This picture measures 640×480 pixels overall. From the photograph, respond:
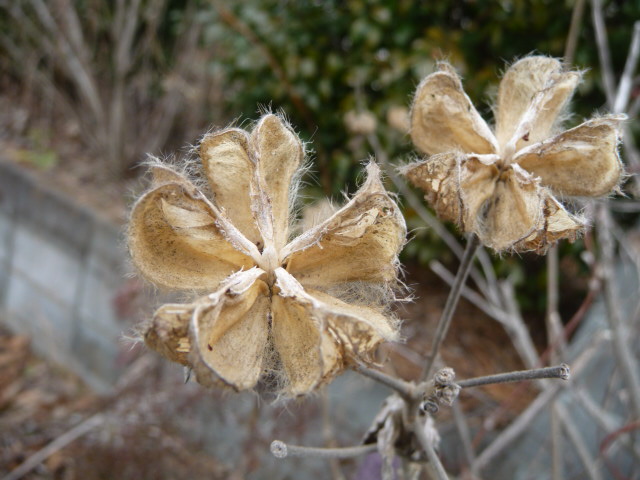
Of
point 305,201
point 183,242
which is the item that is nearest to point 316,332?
point 183,242

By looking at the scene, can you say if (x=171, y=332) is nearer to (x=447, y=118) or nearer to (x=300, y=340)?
(x=300, y=340)

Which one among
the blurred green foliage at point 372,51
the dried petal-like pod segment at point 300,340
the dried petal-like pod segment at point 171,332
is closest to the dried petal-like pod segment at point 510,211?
the dried petal-like pod segment at point 300,340

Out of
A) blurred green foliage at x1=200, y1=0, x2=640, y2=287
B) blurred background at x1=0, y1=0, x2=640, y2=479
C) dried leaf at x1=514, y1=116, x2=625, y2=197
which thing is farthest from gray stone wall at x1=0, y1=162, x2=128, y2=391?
dried leaf at x1=514, y1=116, x2=625, y2=197

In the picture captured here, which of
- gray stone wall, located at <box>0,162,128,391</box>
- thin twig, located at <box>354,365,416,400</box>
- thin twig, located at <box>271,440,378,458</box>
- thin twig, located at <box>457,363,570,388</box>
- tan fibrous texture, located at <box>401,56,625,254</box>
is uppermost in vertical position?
tan fibrous texture, located at <box>401,56,625,254</box>

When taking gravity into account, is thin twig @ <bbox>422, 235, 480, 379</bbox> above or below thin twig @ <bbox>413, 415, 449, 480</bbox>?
above

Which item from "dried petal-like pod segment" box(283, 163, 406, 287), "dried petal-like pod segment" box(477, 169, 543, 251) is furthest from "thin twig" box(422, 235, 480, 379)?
"dried petal-like pod segment" box(283, 163, 406, 287)

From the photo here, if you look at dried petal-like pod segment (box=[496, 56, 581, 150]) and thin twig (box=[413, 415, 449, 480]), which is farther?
dried petal-like pod segment (box=[496, 56, 581, 150])

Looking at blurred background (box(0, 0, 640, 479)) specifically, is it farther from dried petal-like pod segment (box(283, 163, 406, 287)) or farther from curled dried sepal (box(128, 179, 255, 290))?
curled dried sepal (box(128, 179, 255, 290))

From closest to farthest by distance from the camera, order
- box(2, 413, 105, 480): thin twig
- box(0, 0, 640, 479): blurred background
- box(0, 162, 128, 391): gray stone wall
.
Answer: box(0, 0, 640, 479): blurred background → box(2, 413, 105, 480): thin twig → box(0, 162, 128, 391): gray stone wall

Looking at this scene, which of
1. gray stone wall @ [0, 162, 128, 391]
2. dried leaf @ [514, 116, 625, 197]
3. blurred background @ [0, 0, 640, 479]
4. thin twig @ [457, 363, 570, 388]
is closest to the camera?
thin twig @ [457, 363, 570, 388]

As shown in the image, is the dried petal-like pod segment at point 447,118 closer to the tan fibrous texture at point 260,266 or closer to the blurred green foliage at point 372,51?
the tan fibrous texture at point 260,266
